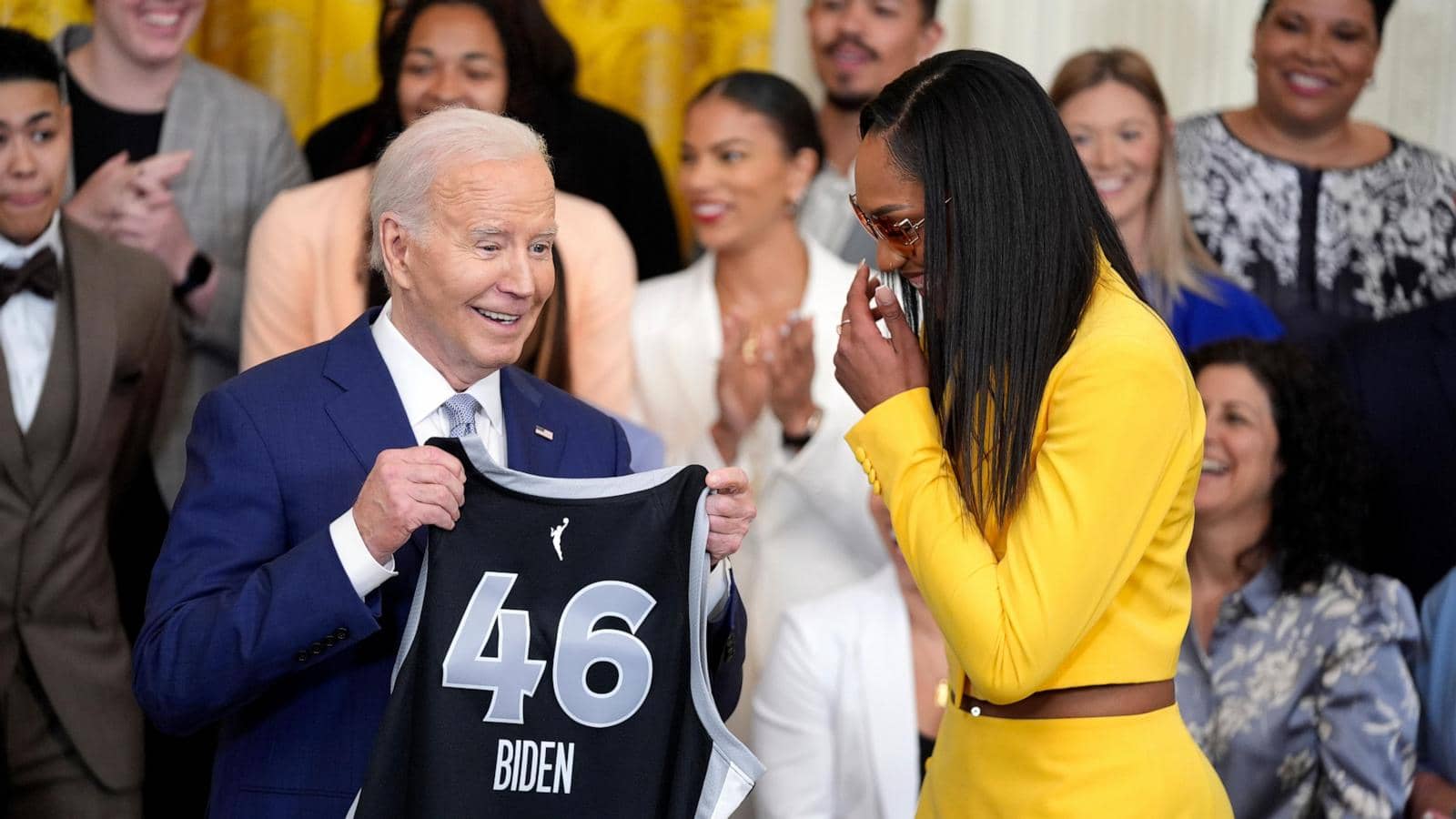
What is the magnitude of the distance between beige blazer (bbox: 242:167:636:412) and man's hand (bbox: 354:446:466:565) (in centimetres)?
178

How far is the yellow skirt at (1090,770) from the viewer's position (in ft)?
7.16

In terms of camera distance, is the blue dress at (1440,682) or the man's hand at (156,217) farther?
the man's hand at (156,217)

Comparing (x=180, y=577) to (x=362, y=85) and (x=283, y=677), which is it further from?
(x=362, y=85)

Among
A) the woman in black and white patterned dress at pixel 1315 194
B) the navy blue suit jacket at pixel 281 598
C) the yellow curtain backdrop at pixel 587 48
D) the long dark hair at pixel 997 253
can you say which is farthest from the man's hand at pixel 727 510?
the yellow curtain backdrop at pixel 587 48

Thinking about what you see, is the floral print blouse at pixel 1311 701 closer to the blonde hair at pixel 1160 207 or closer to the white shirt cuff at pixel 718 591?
the blonde hair at pixel 1160 207

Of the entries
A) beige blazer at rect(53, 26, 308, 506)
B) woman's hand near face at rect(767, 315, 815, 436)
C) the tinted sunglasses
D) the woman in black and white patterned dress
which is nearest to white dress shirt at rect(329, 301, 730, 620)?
the tinted sunglasses

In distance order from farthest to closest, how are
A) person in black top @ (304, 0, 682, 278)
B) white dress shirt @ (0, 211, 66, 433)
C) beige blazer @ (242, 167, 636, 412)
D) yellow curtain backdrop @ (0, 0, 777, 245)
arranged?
yellow curtain backdrop @ (0, 0, 777, 245) < person in black top @ (304, 0, 682, 278) < beige blazer @ (242, 167, 636, 412) < white dress shirt @ (0, 211, 66, 433)

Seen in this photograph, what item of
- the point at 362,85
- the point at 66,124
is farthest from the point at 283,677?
the point at 362,85

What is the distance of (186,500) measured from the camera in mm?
2305

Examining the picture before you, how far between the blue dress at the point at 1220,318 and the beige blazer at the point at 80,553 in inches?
95.6

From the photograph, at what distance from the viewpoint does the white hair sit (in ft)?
7.79

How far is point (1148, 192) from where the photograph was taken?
4.46m

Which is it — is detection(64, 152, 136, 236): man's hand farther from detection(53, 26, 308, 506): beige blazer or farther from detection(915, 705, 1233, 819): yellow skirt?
detection(915, 705, 1233, 819): yellow skirt

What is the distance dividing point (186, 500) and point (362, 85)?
3289 mm
